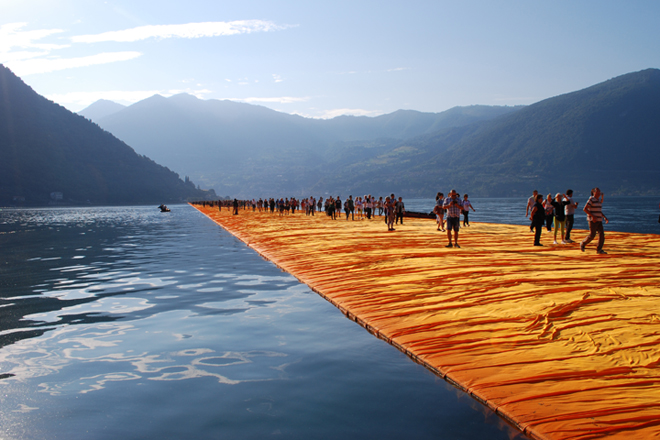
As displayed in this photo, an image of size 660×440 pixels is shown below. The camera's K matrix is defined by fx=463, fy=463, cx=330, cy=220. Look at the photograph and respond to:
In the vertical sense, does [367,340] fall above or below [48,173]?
below

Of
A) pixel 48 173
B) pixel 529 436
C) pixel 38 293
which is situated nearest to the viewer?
pixel 529 436

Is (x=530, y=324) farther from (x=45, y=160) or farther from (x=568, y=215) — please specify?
(x=45, y=160)

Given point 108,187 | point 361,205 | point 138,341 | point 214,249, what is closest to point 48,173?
point 108,187

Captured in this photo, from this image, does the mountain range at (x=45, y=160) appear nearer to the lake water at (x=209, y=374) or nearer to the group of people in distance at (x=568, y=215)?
the lake water at (x=209, y=374)

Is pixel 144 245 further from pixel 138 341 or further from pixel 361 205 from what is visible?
pixel 361 205

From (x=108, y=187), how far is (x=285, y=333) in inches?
8053

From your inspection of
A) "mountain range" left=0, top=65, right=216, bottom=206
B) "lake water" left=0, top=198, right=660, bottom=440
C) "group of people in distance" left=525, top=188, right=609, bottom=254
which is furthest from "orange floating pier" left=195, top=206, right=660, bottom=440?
"mountain range" left=0, top=65, right=216, bottom=206

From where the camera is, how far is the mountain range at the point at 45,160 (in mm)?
164625

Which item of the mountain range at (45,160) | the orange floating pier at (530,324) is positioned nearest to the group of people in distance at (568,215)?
the orange floating pier at (530,324)

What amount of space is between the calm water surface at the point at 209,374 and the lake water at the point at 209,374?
0.02 metres

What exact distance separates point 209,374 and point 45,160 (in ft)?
663

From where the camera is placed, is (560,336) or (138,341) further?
(138,341)

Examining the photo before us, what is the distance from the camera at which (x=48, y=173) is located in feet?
567

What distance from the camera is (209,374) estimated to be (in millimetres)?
5059
